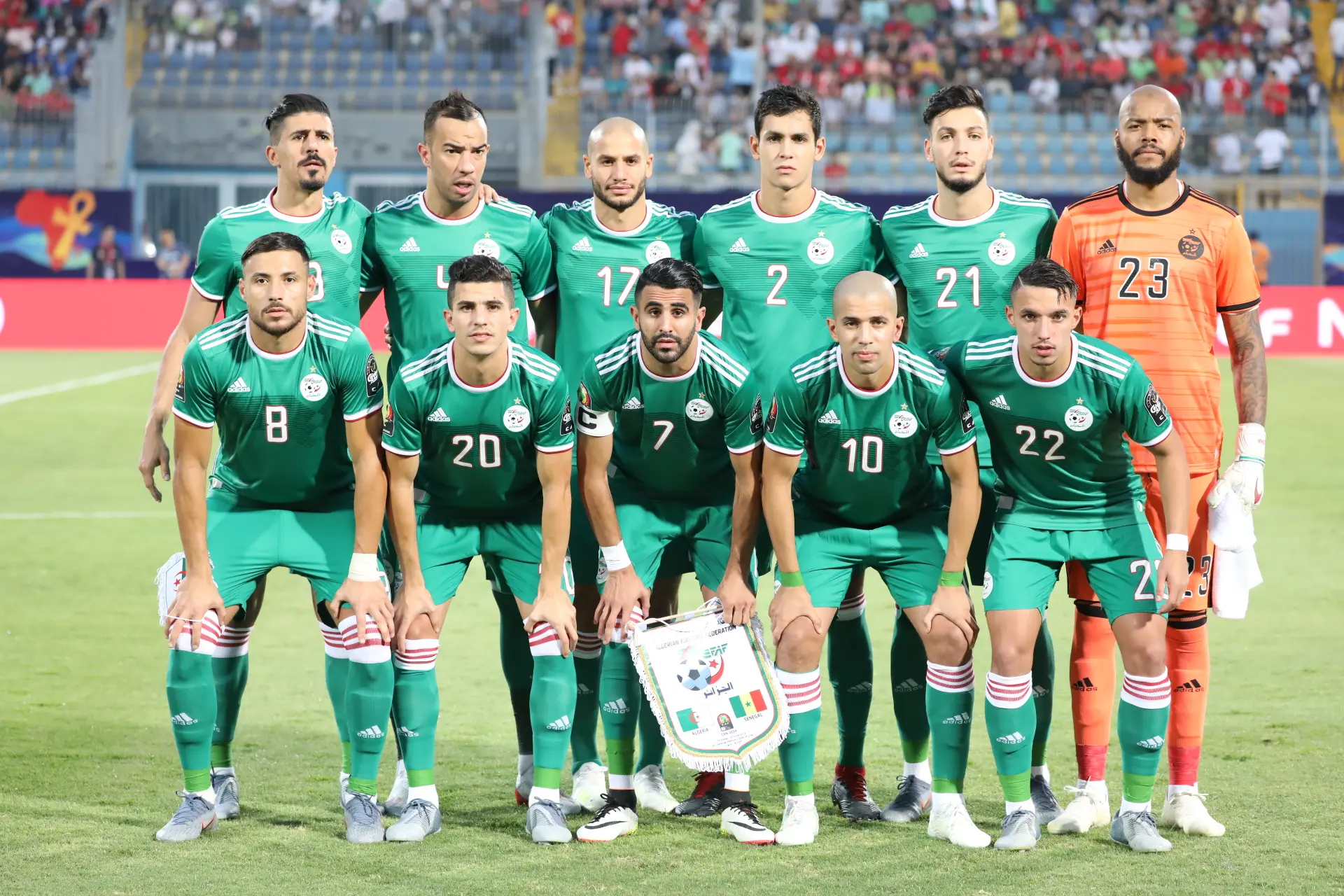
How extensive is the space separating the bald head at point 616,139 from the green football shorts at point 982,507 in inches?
61.5

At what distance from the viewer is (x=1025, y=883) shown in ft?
16.0

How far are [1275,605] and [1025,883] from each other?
5057 millimetres

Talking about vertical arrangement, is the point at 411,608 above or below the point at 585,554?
below

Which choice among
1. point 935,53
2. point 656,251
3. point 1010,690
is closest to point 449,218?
point 656,251

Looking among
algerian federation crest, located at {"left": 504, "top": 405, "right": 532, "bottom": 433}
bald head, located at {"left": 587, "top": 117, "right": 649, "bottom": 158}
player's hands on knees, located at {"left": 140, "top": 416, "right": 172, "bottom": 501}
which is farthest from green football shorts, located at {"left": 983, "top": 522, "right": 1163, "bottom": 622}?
player's hands on knees, located at {"left": 140, "top": 416, "right": 172, "bottom": 501}

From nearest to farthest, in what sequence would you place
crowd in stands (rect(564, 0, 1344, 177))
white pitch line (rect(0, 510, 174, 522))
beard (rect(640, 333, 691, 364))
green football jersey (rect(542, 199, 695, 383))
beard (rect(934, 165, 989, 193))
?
beard (rect(640, 333, 691, 364)), beard (rect(934, 165, 989, 193)), green football jersey (rect(542, 199, 695, 383)), white pitch line (rect(0, 510, 174, 522)), crowd in stands (rect(564, 0, 1344, 177))

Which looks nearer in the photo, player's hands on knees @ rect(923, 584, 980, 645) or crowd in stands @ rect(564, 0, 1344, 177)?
player's hands on knees @ rect(923, 584, 980, 645)

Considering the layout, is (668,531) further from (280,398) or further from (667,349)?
(280,398)

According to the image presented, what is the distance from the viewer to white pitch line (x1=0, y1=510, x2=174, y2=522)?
11867 millimetres

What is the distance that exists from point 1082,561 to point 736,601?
1.14 meters

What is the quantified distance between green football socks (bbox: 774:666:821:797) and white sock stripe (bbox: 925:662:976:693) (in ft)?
1.28

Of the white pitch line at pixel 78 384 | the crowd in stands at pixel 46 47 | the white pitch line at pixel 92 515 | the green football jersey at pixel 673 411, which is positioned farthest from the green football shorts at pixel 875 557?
the crowd in stands at pixel 46 47

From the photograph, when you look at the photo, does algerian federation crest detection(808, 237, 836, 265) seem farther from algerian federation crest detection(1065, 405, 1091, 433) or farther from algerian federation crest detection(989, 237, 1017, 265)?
algerian federation crest detection(1065, 405, 1091, 433)

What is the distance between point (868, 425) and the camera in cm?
532
